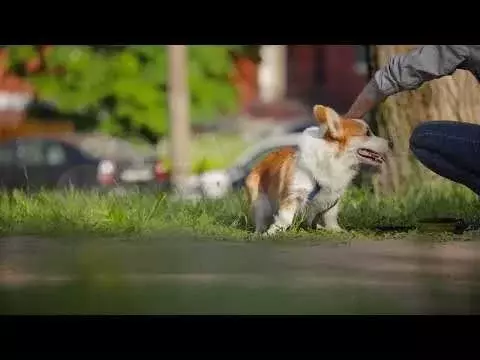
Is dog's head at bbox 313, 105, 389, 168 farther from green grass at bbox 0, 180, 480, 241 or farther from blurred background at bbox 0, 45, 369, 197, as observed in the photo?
green grass at bbox 0, 180, 480, 241

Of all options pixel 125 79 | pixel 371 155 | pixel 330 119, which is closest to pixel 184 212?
pixel 125 79

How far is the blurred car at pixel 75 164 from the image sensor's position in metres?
4.54

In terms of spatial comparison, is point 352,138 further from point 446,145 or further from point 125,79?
point 125,79

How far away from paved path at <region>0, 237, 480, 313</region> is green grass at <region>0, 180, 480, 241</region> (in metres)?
0.06

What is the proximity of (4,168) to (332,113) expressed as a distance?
1699mm

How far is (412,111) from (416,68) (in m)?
0.22

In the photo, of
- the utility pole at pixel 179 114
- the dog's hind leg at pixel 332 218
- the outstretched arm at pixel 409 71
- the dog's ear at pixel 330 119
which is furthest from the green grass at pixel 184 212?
the outstretched arm at pixel 409 71

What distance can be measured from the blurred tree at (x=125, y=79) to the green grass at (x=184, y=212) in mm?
393

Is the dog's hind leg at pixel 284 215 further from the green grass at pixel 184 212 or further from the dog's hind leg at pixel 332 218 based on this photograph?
the dog's hind leg at pixel 332 218
